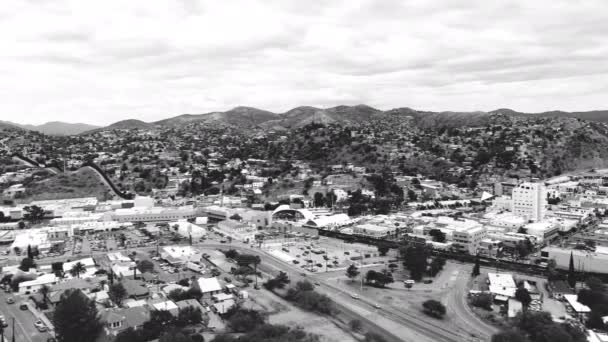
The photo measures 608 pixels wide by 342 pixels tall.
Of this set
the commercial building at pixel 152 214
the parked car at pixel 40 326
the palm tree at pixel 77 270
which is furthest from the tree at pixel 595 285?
the commercial building at pixel 152 214

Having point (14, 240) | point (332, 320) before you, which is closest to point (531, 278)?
point (332, 320)

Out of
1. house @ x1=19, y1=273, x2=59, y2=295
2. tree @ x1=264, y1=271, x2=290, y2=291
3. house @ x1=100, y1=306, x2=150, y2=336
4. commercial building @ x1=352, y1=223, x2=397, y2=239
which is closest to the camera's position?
house @ x1=100, y1=306, x2=150, y2=336

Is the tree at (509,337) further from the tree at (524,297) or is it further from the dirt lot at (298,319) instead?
the dirt lot at (298,319)

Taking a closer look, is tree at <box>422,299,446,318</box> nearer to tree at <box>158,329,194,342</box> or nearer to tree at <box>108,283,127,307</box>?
tree at <box>158,329,194,342</box>

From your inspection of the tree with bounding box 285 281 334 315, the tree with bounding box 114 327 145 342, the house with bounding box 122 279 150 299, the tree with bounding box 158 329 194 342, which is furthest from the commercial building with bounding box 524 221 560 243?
the tree with bounding box 114 327 145 342

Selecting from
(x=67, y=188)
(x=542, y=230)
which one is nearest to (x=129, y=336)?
(x=542, y=230)

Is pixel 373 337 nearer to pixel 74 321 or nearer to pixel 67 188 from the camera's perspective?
pixel 74 321
